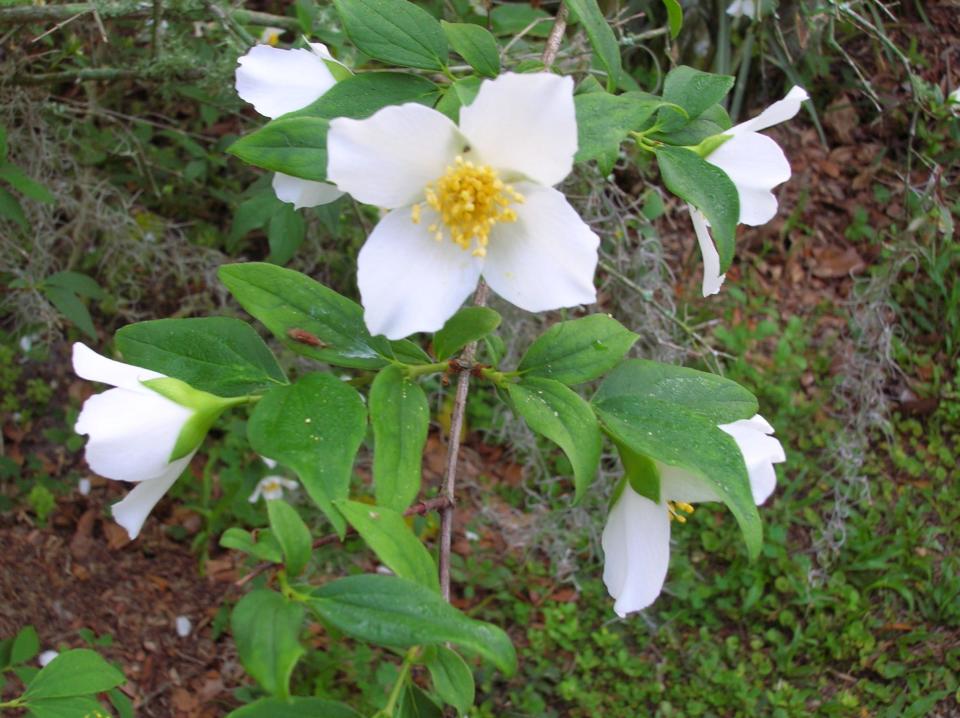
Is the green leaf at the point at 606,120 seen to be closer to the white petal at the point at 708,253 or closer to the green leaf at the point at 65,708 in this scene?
the white petal at the point at 708,253

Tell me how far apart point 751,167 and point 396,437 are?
447 millimetres

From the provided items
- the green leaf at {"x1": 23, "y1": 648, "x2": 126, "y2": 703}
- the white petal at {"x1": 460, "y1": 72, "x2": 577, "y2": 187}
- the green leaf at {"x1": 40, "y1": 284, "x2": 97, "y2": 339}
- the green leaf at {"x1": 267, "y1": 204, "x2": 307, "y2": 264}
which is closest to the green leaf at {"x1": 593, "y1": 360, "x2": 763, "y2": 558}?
the white petal at {"x1": 460, "y1": 72, "x2": 577, "y2": 187}

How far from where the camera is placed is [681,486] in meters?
0.82

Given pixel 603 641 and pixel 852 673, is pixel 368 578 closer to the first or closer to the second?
pixel 603 641

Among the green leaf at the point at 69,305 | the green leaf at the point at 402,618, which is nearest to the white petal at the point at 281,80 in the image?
the green leaf at the point at 402,618

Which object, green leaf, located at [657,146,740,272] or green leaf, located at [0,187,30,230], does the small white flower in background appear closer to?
green leaf, located at [0,187,30,230]

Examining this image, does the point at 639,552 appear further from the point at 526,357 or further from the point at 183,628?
the point at 183,628

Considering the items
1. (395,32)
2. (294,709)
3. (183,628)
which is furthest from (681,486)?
(183,628)

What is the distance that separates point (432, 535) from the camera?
2.33 metres

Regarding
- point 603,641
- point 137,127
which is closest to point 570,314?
point 603,641

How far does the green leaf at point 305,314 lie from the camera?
2.59ft

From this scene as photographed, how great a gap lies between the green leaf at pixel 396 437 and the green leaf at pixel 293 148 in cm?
18

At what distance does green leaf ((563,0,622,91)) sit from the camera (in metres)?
0.87

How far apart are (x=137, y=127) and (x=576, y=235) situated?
2.01m
